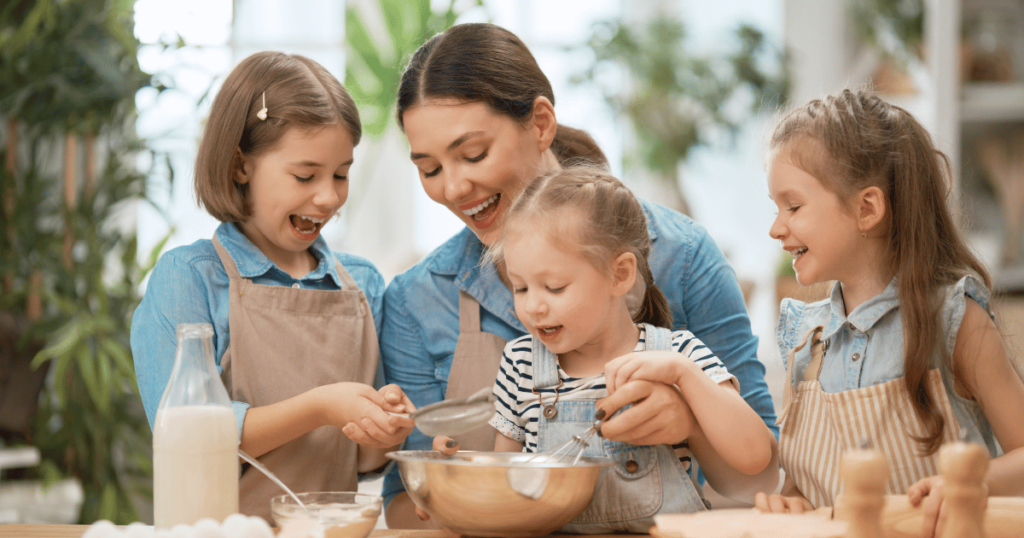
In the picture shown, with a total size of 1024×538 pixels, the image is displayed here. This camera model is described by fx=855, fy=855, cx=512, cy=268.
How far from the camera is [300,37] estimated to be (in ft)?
12.5

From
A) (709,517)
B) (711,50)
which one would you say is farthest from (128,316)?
(711,50)

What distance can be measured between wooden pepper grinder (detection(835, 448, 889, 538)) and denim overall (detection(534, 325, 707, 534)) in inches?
15.9

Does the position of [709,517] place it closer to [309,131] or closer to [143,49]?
[309,131]

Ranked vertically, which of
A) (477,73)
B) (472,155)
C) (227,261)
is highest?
(477,73)

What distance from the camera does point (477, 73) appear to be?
1.40 metres

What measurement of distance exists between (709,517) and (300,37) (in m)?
3.40

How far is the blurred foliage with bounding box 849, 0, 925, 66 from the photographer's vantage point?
3205mm

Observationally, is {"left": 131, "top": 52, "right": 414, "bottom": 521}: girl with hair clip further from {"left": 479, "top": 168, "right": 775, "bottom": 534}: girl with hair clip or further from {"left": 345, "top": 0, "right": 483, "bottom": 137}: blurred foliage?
{"left": 345, "top": 0, "right": 483, "bottom": 137}: blurred foliage

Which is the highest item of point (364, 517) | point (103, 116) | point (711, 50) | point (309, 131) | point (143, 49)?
point (711, 50)

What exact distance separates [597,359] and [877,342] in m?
0.38

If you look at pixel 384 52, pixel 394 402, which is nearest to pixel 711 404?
pixel 394 402

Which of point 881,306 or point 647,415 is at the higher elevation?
point 881,306

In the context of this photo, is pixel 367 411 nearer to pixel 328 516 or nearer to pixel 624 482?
pixel 328 516

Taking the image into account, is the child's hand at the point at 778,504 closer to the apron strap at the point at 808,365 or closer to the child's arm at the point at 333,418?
the apron strap at the point at 808,365
